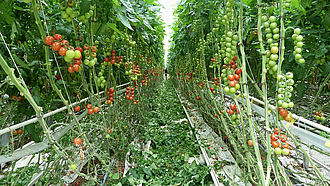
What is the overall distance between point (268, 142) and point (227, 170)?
1.46 metres

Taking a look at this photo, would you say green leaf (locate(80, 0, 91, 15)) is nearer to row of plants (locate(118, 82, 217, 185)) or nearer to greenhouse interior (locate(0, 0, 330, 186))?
greenhouse interior (locate(0, 0, 330, 186))

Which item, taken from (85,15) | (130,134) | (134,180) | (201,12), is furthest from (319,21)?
(130,134)

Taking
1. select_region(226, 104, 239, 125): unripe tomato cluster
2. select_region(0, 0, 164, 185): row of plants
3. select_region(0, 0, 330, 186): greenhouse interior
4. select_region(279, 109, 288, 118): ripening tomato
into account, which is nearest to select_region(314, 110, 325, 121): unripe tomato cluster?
select_region(0, 0, 330, 186): greenhouse interior

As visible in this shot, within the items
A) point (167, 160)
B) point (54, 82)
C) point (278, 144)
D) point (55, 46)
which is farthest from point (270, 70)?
point (167, 160)

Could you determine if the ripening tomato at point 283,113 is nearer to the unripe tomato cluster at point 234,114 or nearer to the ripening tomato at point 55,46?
the unripe tomato cluster at point 234,114

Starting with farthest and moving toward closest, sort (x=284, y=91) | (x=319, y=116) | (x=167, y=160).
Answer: (x=167, y=160) → (x=319, y=116) → (x=284, y=91)

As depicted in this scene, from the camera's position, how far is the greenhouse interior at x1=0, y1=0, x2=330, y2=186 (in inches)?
35.4

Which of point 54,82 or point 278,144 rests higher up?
point 54,82

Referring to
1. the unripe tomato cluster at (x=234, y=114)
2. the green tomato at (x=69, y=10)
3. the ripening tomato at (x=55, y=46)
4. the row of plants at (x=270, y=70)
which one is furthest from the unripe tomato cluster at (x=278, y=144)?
the green tomato at (x=69, y=10)

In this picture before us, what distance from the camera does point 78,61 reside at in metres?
1.13

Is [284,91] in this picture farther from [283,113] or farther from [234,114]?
[234,114]

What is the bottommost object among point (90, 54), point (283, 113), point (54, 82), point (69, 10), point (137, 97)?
point (137, 97)

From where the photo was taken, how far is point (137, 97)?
11.5ft

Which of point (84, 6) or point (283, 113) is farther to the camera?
point (84, 6)
